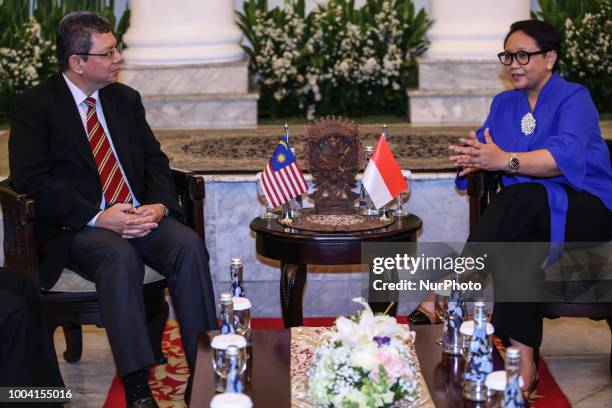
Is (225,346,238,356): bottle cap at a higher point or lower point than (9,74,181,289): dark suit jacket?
lower

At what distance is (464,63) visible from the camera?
762 cm

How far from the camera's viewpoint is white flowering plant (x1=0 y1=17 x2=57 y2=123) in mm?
7617

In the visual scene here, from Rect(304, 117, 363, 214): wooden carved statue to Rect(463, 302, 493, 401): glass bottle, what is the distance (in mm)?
1515

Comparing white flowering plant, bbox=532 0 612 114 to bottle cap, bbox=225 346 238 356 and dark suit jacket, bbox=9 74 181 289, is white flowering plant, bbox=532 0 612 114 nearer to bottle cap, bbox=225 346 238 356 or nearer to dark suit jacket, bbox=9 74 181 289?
dark suit jacket, bbox=9 74 181 289

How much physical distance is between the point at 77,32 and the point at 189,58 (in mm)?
3447

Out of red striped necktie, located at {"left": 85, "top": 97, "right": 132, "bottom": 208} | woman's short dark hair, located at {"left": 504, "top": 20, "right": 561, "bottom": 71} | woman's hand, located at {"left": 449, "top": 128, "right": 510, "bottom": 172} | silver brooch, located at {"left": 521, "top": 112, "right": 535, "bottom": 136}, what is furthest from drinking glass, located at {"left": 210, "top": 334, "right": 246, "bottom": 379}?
woman's short dark hair, located at {"left": 504, "top": 20, "right": 561, "bottom": 71}

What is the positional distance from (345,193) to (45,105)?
1.33 m

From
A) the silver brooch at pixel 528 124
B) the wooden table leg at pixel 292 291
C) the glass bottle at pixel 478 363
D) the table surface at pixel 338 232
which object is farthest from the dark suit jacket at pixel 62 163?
the glass bottle at pixel 478 363

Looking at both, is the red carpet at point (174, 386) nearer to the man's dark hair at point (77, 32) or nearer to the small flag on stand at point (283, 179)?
the small flag on stand at point (283, 179)

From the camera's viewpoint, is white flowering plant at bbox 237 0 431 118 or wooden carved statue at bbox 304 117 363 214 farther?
white flowering plant at bbox 237 0 431 118

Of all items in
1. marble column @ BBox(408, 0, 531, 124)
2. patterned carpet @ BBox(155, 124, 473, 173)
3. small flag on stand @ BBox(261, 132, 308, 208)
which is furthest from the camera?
marble column @ BBox(408, 0, 531, 124)

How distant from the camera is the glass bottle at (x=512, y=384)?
101 inches

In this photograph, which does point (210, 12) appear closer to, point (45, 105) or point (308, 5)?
point (308, 5)

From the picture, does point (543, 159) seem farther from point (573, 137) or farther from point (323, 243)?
point (323, 243)
